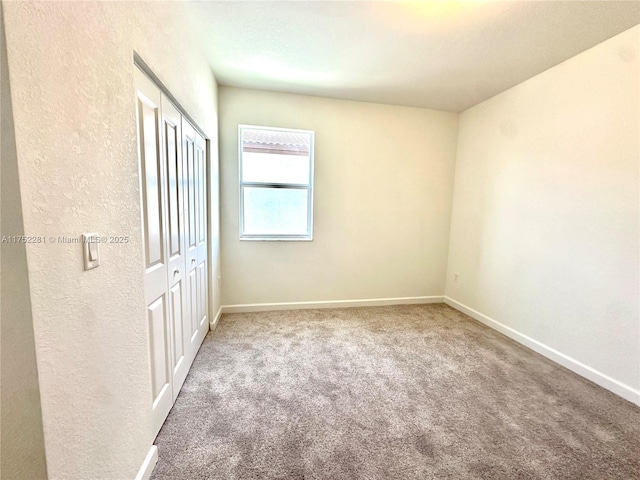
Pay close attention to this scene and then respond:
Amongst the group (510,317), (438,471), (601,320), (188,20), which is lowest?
(438,471)

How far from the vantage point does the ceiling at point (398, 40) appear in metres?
1.76

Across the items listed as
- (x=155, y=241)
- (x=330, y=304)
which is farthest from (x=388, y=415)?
(x=330, y=304)

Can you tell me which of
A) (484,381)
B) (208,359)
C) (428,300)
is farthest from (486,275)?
(208,359)

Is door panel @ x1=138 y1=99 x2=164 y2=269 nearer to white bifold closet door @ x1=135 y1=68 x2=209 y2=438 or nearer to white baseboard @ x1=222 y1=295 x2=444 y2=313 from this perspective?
white bifold closet door @ x1=135 y1=68 x2=209 y2=438

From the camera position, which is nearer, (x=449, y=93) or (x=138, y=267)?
(x=138, y=267)

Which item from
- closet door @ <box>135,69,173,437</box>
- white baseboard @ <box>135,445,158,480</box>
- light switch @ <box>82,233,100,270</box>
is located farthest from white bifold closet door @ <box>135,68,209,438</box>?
light switch @ <box>82,233,100,270</box>

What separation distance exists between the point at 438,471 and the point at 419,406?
46cm

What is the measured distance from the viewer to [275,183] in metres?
3.27

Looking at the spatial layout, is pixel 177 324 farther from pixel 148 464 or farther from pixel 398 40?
pixel 398 40

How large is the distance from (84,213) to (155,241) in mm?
616

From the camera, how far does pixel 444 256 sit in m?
3.83

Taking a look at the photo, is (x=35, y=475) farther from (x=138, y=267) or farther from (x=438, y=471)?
(x=438, y=471)

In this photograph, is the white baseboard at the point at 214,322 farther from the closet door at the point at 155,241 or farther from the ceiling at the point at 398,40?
the ceiling at the point at 398,40

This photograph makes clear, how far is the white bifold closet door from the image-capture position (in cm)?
135
